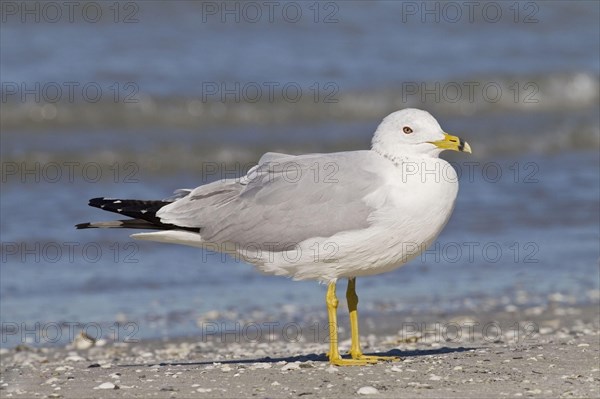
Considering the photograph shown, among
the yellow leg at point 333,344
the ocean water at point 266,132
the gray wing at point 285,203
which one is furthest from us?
the ocean water at point 266,132

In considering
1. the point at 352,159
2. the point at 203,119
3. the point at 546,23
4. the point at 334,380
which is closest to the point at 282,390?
the point at 334,380

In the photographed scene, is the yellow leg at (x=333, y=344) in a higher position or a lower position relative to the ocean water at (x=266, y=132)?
lower

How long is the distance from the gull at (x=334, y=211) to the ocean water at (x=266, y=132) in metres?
1.84

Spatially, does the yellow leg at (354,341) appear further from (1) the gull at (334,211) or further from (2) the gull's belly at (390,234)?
(2) the gull's belly at (390,234)

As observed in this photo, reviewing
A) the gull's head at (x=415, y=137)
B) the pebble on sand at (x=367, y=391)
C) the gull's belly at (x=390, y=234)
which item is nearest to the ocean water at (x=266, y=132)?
the gull's belly at (x=390, y=234)

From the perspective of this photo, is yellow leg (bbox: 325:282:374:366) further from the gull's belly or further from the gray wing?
the gray wing

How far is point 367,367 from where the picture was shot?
622cm

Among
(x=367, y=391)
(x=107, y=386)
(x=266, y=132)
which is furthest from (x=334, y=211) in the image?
(x=266, y=132)

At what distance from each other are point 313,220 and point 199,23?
15.0 meters

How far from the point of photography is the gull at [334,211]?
238 inches

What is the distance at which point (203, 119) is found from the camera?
16562 mm

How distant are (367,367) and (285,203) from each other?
1.03 metres

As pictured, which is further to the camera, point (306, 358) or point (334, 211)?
point (306, 358)

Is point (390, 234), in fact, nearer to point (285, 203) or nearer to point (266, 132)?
point (285, 203)
